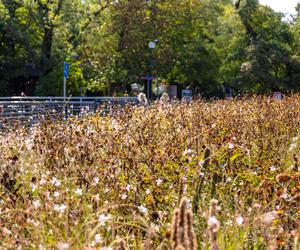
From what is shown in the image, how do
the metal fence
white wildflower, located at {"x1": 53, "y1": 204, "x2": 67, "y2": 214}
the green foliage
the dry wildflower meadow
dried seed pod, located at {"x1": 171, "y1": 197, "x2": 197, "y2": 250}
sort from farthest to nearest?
1. the green foliage
2. the metal fence
3. the dry wildflower meadow
4. white wildflower, located at {"x1": 53, "y1": 204, "x2": 67, "y2": 214}
5. dried seed pod, located at {"x1": 171, "y1": 197, "x2": 197, "y2": 250}

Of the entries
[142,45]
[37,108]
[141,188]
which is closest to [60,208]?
[141,188]

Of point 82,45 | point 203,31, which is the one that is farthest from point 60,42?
point 203,31

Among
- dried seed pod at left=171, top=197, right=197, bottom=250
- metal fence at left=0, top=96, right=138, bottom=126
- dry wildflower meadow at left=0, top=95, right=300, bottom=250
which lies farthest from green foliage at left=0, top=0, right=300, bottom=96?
dried seed pod at left=171, top=197, right=197, bottom=250

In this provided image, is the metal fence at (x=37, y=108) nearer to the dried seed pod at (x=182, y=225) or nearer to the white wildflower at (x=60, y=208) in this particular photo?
the white wildflower at (x=60, y=208)

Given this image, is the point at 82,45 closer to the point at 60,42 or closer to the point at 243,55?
the point at 60,42

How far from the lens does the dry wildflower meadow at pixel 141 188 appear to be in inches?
160

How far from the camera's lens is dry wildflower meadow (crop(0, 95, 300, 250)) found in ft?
13.3

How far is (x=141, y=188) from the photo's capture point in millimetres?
5609

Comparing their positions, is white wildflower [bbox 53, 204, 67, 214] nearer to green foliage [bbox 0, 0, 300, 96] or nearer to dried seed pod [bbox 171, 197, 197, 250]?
dried seed pod [bbox 171, 197, 197, 250]

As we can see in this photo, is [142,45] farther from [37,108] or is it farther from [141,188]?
[141,188]

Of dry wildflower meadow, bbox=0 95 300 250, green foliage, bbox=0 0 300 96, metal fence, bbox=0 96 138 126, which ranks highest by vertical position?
green foliage, bbox=0 0 300 96

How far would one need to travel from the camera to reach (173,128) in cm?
815

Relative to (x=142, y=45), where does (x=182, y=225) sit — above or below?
below

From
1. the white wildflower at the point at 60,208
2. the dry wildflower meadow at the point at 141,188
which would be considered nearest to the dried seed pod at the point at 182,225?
the dry wildflower meadow at the point at 141,188
